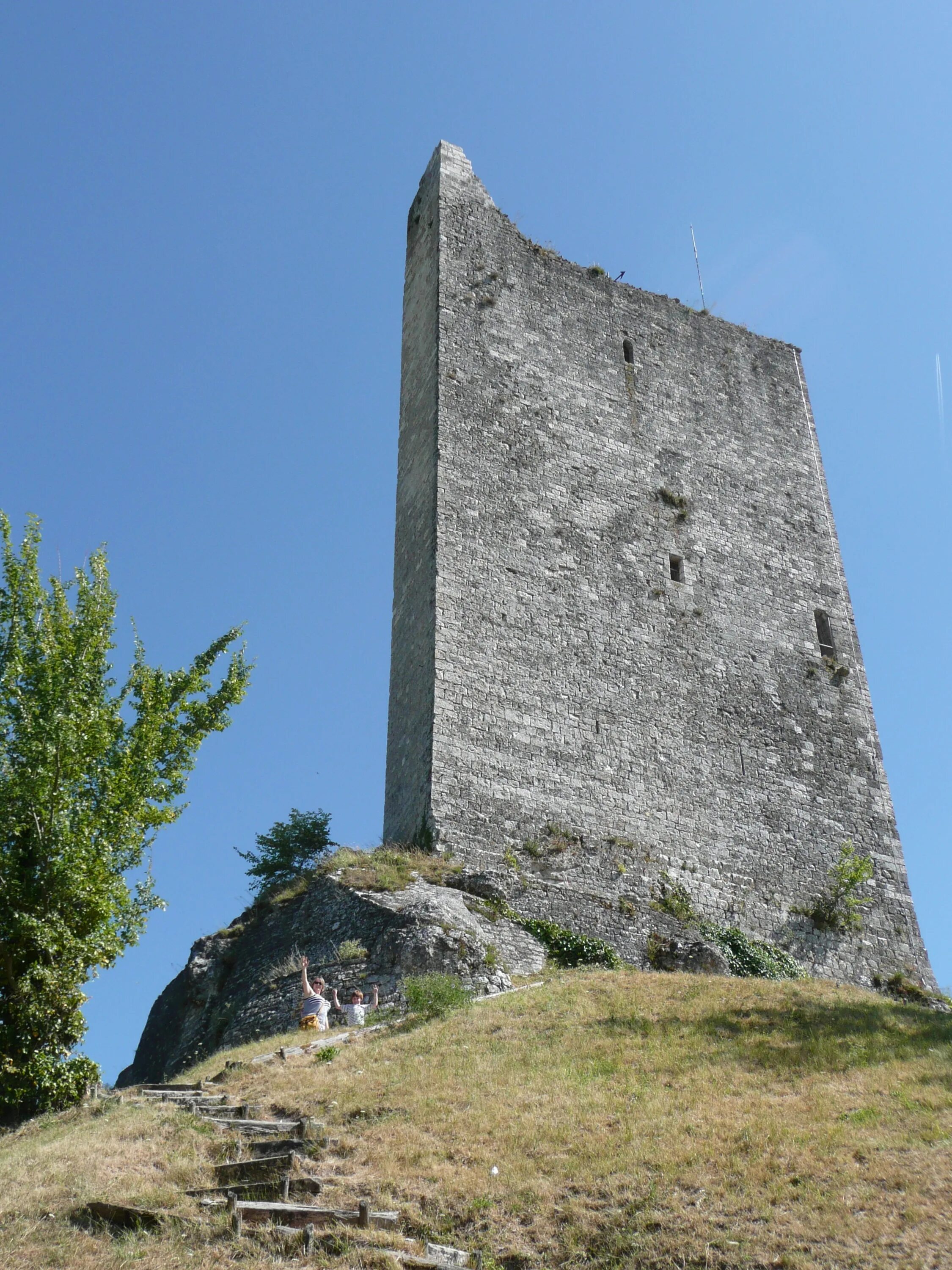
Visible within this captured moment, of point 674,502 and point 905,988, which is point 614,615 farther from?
point 905,988

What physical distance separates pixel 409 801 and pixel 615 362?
893 centimetres

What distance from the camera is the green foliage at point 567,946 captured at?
48.8 ft

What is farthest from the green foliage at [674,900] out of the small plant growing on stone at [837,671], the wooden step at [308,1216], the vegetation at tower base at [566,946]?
the wooden step at [308,1216]

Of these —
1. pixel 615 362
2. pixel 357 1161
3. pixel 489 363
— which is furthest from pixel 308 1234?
pixel 615 362

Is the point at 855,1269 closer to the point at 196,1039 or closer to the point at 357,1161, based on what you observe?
the point at 357,1161

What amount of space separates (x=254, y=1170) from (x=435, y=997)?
4212 millimetres

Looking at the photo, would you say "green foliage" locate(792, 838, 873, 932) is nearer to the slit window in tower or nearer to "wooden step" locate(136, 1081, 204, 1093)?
the slit window in tower

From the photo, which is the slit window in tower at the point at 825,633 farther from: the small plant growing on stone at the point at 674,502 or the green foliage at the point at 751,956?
the green foliage at the point at 751,956

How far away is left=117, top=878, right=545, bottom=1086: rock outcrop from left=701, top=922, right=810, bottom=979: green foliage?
9.10 feet

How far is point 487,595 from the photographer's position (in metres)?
17.6

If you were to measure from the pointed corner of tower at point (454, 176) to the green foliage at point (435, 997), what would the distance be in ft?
46.1

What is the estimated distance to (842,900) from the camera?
1756 cm

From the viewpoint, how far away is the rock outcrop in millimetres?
13578

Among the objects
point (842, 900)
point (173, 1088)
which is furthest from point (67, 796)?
point (842, 900)
